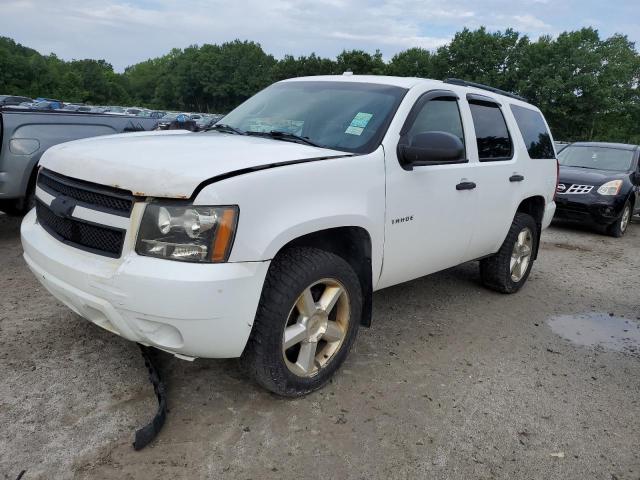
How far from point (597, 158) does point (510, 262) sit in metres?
6.51

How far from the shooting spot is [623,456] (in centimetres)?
268

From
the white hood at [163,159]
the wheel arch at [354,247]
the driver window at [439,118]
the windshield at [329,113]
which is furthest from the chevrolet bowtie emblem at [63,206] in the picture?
the driver window at [439,118]

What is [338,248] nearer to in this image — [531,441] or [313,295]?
[313,295]

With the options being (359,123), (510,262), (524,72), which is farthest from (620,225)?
(524,72)

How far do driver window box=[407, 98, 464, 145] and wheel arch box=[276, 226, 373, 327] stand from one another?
805 millimetres

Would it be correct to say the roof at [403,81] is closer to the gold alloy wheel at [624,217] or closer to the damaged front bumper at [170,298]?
the damaged front bumper at [170,298]

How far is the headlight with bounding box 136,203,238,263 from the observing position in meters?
2.35

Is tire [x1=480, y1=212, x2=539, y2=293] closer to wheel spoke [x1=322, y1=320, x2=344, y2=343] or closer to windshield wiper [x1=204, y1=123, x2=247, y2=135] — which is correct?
wheel spoke [x1=322, y1=320, x2=344, y2=343]

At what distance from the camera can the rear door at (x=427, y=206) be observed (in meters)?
3.28

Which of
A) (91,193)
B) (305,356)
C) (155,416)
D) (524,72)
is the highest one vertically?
(524,72)

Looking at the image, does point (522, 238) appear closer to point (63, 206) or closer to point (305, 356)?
point (305, 356)

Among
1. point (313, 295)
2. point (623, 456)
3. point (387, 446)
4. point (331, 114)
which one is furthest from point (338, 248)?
point (623, 456)

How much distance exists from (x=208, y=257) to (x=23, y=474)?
3.93 feet

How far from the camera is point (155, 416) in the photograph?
2.62 m
